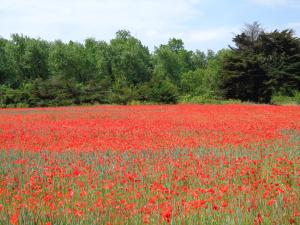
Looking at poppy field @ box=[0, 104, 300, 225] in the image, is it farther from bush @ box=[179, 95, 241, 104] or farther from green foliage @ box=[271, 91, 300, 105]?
green foliage @ box=[271, 91, 300, 105]

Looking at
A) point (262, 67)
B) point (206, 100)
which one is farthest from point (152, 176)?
point (262, 67)

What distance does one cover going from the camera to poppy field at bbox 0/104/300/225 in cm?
531

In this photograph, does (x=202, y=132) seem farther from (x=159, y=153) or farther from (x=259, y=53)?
(x=259, y=53)

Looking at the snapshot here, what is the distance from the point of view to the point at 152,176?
25.8ft

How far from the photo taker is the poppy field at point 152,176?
17.4ft

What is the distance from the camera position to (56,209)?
222 inches

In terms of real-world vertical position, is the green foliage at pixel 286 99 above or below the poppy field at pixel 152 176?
below

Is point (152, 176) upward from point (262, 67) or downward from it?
downward

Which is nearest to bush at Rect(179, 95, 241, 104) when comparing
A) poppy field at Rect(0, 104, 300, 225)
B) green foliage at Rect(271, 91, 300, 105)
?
green foliage at Rect(271, 91, 300, 105)

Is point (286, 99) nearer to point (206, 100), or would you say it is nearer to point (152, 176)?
point (206, 100)

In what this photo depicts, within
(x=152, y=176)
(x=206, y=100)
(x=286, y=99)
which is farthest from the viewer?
(x=286, y=99)

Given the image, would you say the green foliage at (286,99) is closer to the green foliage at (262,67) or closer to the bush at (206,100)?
the green foliage at (262,67)

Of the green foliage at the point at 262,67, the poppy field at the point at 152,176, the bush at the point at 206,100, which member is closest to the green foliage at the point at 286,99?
the green foliage at the point at 262,67

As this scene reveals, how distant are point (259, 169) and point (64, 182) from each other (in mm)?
3716
